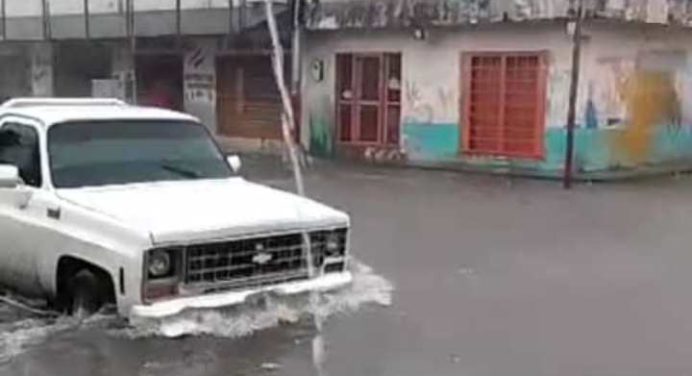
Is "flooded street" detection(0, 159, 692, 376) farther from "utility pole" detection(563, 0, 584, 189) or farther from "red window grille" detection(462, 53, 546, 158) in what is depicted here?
"red window grille" detection(462, 53, 546, 158)

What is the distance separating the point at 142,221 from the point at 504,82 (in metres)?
14.8

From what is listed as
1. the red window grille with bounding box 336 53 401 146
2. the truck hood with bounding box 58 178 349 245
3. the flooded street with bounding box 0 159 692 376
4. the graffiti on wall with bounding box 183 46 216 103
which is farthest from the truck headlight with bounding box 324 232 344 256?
the graffiti on wall with bounding box 183 46 216 103

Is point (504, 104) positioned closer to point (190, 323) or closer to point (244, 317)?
point (244, 317)

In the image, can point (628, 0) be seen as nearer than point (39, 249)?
No

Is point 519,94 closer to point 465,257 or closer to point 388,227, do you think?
point 388,227

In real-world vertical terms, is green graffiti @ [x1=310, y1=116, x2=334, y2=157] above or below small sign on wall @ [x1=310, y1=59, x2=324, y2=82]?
below

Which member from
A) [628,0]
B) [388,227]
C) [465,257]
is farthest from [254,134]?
[465,257]

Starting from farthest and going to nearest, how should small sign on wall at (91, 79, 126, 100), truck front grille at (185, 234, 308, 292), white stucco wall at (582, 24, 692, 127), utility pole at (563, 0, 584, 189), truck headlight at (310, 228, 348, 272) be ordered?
small sign on wall at (91, 79, 126, 100)
white stucco wall at (582, 24, 692, 127)
utility pole at (563, 0, 584, 189)
truck headlight at (310, 228, 348, 272)
truck front grille at (185, 234, 308, 292)

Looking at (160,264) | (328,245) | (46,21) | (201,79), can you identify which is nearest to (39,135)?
(160,264)

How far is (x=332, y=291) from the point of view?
336 inches

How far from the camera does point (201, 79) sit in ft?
93.1

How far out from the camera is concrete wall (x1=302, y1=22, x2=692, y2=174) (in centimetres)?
2078

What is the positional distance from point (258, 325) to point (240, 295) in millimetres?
372

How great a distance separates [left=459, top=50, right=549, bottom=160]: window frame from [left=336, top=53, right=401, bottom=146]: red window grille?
6.09 feet
